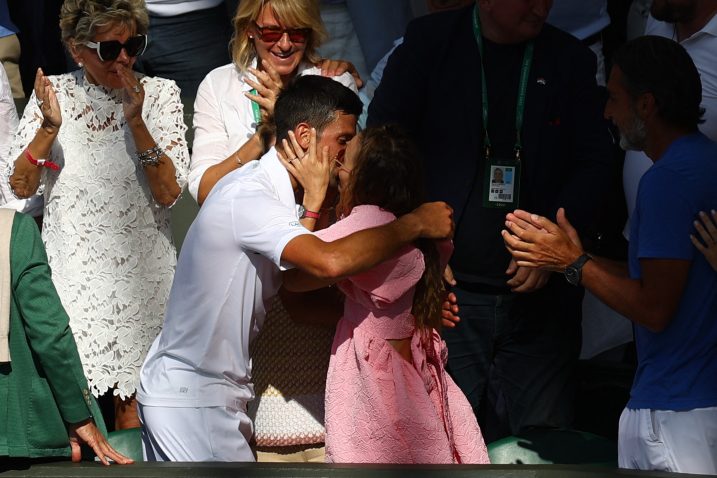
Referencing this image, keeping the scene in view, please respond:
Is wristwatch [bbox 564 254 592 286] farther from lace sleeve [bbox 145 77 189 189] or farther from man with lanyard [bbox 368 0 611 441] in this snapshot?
lace sleeve [bbox 145 77 189 189]

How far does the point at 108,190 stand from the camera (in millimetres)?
5691

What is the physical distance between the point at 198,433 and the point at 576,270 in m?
1.31

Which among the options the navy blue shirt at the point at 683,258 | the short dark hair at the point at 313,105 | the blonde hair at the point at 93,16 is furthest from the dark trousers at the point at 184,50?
the navy blue shirt at the point at 683,258

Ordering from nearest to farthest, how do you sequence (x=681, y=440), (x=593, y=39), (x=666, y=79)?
1. (x=681, y=440)
2. (x=666, y=79)
3. (x=593, y=39)

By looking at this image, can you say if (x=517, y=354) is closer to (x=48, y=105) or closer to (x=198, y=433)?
(x=198, y=433)

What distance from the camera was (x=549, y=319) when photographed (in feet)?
17.9

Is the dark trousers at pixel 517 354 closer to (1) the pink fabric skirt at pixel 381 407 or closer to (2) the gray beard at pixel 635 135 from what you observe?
(1) the pink fabric skirt at pixel 381 407

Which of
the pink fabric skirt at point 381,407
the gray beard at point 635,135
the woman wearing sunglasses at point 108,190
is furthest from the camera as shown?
the woman wearing sunglasses at point 108,190

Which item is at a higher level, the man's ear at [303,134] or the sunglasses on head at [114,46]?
the sunglasses on head at [114,46]

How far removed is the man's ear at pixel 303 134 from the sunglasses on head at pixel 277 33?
1150 mm

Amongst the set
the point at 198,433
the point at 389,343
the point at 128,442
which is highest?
the point at 389,343

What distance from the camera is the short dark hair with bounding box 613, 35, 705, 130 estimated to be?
4.42 meters

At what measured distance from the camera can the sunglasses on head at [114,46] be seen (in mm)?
5574

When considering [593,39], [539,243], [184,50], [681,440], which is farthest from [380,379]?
[184,50]
